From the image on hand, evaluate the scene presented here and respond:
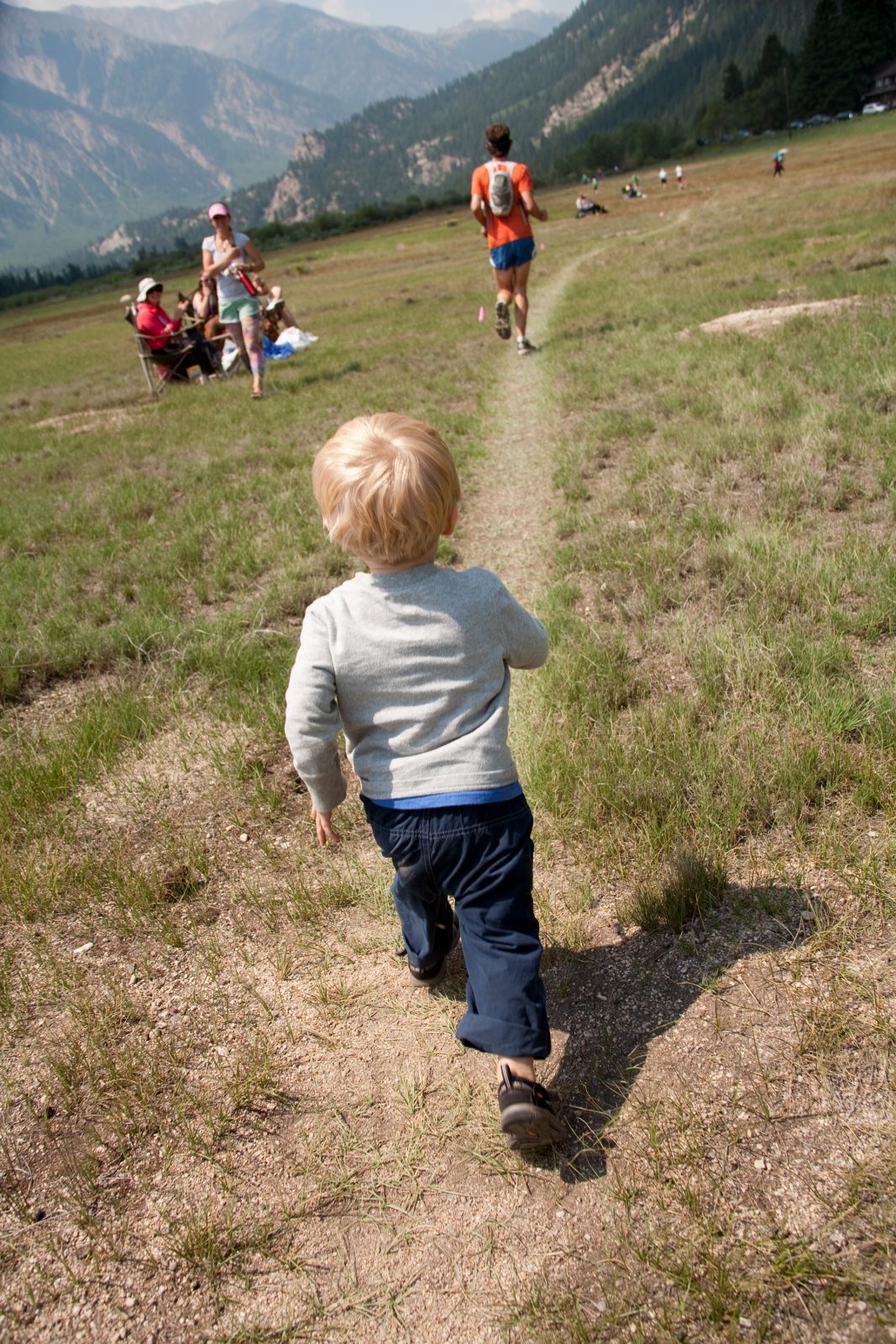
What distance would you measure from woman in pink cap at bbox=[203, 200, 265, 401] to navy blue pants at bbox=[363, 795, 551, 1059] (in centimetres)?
1062

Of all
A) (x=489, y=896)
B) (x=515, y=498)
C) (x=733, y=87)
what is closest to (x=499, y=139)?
(x=515, y=498)

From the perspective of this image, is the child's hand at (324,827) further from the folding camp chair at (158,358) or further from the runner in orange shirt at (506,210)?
the folding camp chair at (158,358)

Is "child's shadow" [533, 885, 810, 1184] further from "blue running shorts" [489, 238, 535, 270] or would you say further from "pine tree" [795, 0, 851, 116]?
"pine tree" [795, 0, 851, 116]

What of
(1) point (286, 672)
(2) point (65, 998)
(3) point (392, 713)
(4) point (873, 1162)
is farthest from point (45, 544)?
(4) point (873, 1162)

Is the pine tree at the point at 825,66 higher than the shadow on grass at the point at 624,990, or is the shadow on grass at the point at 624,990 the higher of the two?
the pine tree at the point at 825,66

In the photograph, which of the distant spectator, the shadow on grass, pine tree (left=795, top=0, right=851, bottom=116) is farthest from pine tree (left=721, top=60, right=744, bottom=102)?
the shadow on grass

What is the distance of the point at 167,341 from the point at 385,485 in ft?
47.3

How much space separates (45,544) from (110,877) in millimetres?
5175

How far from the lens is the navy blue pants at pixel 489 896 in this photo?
2082 mm

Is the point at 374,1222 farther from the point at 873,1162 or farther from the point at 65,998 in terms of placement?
the point at 65,998

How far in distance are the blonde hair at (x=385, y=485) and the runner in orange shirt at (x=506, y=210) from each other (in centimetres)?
937

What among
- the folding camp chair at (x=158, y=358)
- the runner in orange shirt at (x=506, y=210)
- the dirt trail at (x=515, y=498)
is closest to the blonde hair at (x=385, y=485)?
the dirt trail at (x=515, y=498)

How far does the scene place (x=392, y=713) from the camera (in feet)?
7.27

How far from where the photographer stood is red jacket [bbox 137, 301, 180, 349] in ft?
46.4
